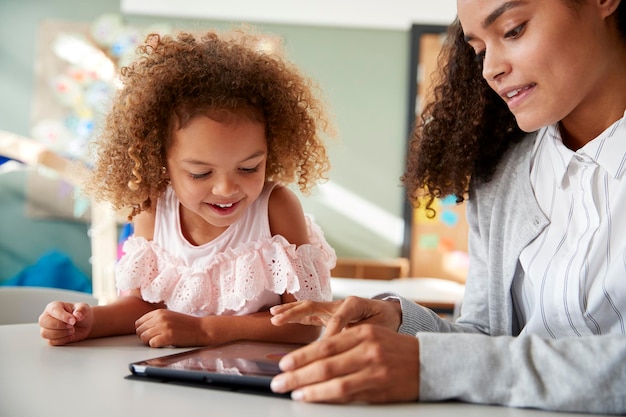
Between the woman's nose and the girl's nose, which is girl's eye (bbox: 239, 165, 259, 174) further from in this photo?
the woman's nose

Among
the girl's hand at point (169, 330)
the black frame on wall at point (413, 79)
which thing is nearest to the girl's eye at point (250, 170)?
the girl's hand at point (169, 330)

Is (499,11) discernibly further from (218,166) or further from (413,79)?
(413,79)

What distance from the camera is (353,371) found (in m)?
0.70

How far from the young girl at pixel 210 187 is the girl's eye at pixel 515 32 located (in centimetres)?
47

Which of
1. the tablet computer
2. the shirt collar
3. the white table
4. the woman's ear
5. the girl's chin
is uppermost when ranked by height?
the woman's ear

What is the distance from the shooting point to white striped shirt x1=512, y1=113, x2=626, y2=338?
1005 millimetres

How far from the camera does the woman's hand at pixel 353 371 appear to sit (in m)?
0.68

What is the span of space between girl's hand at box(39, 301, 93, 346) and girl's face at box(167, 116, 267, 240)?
294mm

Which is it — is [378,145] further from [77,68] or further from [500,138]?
[500,138]

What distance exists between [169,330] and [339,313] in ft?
0.97

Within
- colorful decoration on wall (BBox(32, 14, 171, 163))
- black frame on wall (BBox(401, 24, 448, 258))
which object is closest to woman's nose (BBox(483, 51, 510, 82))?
black frame on wall (BBox(401, 24, 448, 258))

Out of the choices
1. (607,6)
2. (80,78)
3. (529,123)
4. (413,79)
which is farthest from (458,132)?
(80,78)

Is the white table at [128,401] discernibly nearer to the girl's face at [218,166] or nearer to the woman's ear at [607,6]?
the girl's face at [218,166]

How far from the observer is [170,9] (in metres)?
4.50
